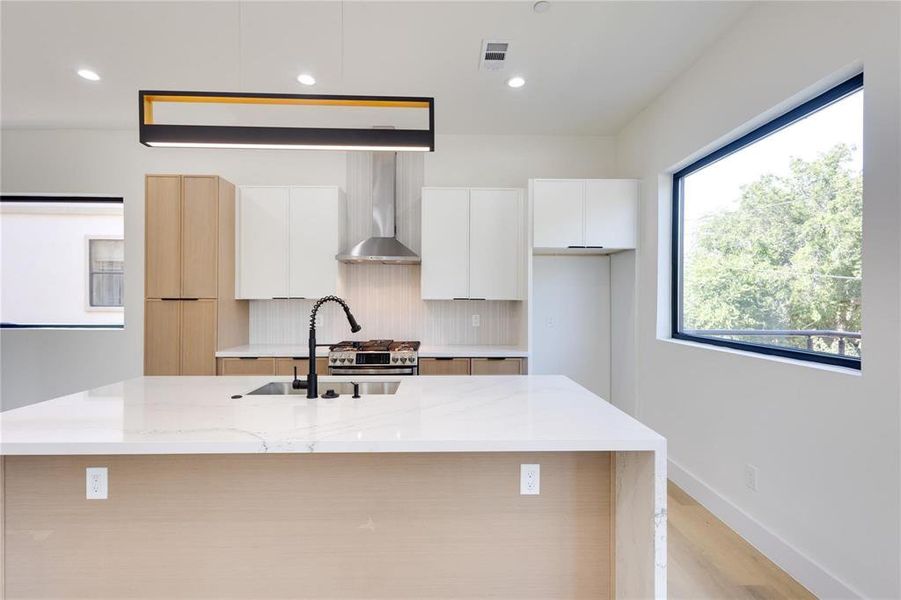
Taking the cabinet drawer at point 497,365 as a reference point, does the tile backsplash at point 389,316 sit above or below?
above

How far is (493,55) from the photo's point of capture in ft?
9.36

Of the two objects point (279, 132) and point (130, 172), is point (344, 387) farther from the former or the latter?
point (130, 172)

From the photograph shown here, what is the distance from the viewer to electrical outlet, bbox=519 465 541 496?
1.67 meters

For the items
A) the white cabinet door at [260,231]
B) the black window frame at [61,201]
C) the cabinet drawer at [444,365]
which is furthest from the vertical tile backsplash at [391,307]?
the black window frame at [61,201]

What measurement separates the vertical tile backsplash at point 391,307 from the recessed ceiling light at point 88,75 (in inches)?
77.8

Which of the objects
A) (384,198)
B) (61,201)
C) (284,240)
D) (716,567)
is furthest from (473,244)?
(61,201)

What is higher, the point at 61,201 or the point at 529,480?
the point at 61,201

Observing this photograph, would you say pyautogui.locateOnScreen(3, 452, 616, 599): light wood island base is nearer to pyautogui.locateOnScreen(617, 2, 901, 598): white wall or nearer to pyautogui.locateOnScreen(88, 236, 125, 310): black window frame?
pyautogui.locateOnScreen(617, 2, 901, 598): white wall

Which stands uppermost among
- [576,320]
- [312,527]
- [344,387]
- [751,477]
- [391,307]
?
[391,307]

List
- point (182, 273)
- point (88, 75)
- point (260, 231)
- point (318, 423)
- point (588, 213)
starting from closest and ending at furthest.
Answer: point (318, 423), point (88, 75), point (182, 273), point (588, 213), point (260, 231)

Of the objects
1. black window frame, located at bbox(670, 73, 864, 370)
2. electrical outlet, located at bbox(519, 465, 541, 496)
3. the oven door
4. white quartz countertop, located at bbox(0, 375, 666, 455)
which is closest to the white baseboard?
black window frame, located at bbox(670, 73, 864, 370)

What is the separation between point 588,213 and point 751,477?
2.25m

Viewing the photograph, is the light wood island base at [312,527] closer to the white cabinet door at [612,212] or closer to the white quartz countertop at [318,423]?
the white quartz countertop at [318,423]

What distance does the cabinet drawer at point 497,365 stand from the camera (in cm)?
374
